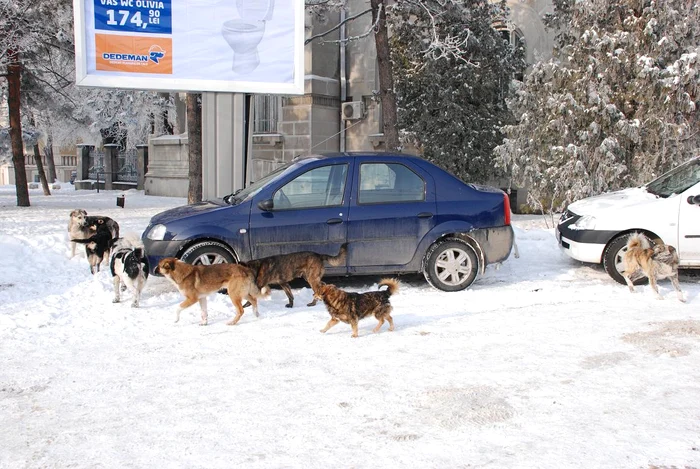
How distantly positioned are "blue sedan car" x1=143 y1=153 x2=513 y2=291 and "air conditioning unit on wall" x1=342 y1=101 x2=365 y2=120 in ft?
42.6

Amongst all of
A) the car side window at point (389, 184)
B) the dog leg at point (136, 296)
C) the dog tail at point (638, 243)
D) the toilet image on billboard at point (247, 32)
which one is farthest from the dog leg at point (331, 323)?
the toilet image on billboard at point (247, 32)

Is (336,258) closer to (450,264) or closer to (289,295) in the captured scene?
(289,295)

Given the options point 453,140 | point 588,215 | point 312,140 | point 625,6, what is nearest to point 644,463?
point 588,215

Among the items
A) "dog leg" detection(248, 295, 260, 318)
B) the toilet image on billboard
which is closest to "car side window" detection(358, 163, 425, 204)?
"dog leg" detection(248, 295, 260, 318)

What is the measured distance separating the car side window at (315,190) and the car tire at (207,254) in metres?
0.78

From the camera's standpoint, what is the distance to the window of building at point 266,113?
73.3 feet

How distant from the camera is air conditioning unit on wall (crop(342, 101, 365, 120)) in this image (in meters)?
20.6

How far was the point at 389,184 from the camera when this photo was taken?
7.75 m

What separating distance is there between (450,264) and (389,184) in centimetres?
122

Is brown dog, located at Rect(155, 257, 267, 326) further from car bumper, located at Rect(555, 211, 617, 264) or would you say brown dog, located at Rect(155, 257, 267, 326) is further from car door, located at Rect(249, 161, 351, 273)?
car bumper, located at Rect(555, 211, 617, 264)

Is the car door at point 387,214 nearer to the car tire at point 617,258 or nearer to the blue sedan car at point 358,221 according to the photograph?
the blue sedan car at point 358,221

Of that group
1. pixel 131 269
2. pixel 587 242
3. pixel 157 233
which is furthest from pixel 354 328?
pixel 587 242

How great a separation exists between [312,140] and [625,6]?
10727 millimetres

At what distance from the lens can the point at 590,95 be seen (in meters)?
12.3
